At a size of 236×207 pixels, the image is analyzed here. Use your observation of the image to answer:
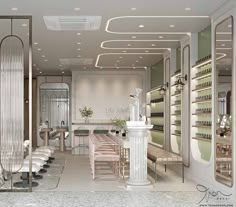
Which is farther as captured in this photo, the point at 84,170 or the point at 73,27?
the point at 84,170

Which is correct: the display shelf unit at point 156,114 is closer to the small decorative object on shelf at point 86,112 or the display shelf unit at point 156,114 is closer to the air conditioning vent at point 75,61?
the small decorative object on shelf at point 86,112

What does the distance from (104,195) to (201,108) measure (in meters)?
2.71

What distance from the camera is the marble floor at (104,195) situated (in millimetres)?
6293

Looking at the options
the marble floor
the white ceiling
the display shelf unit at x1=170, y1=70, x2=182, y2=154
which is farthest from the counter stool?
the marble floor

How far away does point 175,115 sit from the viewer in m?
10.6

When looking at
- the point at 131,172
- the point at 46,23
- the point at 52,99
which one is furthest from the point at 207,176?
the point at 52,99

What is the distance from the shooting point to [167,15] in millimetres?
7586

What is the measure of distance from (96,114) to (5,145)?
8.82 meters

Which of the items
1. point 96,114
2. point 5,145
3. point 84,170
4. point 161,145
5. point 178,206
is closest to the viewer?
point 178,206

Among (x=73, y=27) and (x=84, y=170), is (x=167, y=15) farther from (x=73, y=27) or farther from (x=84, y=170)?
(x=84, y=170)

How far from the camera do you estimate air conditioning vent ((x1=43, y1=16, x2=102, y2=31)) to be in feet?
25.7

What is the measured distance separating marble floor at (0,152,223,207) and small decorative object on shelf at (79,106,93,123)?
7.06 meters

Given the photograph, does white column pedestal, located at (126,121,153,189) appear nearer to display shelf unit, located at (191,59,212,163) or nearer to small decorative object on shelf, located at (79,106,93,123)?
display shelf unit, located at (191,59,212,163)

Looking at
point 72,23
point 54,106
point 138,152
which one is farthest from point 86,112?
point 138,152
